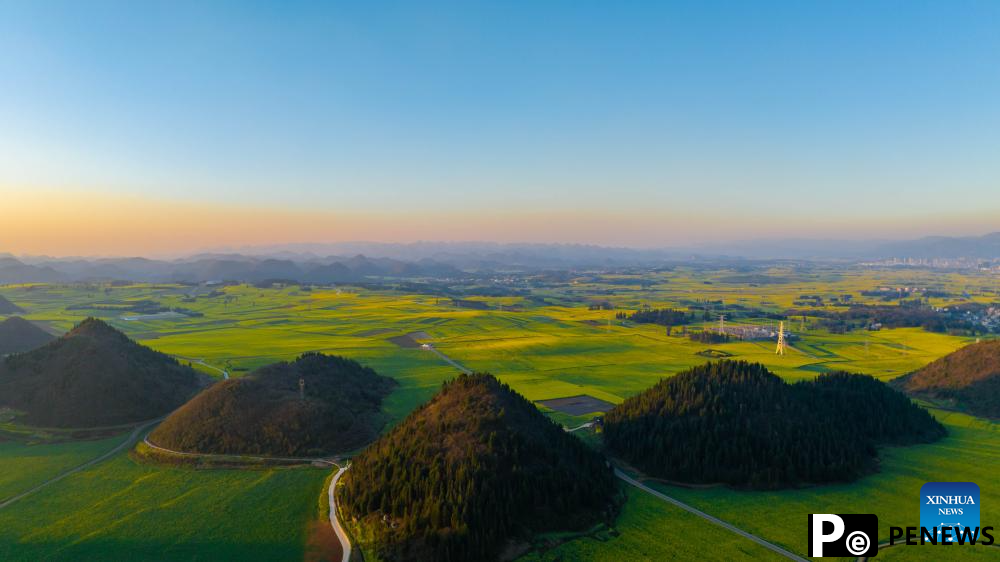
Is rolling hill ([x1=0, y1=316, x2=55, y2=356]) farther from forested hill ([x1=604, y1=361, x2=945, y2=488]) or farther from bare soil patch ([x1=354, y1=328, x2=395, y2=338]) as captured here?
forested hill ([x1=604, y1=361, x2=945, y2=488])

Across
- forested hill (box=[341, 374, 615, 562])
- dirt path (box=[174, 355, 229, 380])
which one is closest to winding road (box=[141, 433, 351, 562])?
forested hill (box=[341, 374, 615, 562])

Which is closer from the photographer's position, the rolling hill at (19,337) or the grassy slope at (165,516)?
the grassy slope at (165,516)

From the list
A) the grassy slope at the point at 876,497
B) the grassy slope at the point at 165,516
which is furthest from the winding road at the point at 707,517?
the grassy slope at the point at 165,516

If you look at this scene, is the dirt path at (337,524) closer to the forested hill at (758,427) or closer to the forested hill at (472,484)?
the forested hill at (472,484)

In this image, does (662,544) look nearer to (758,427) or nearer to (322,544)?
(758,427)

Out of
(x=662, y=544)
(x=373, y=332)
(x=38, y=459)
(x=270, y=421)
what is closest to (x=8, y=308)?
(x=373, y=332)

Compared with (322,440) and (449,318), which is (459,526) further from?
(449,318)
